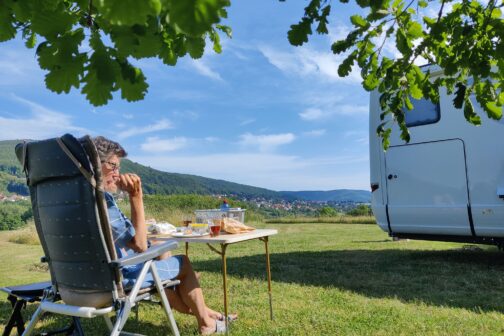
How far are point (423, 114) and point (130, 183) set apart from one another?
440cm

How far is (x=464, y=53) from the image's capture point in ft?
6.46

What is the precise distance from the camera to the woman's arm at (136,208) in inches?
105

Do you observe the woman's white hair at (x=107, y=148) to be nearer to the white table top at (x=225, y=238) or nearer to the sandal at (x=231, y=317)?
the white table top at (x=225, y=238)

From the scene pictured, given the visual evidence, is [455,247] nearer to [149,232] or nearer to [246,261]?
[246,261]

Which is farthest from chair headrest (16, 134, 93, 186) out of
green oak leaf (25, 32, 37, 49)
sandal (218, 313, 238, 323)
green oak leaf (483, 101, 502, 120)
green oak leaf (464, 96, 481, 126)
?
green oak leaf (483, 101, 502, 120)

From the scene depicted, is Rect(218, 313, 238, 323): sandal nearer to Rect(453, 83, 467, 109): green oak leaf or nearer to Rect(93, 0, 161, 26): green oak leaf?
Rect(453, 83, 467, 109): green oak leaf

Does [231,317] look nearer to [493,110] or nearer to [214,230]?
[214,230]

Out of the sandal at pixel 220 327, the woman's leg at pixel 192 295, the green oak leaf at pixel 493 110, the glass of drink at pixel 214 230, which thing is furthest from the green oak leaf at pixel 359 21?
the sandal at pixel 220 327

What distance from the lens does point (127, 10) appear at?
0.61 m

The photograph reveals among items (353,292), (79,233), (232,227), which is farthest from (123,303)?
(353,292)

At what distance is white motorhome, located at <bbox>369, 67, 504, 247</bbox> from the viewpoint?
519 centimetres

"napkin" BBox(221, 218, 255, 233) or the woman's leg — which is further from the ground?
"napkin" BBox(221, 218, 255, 233)

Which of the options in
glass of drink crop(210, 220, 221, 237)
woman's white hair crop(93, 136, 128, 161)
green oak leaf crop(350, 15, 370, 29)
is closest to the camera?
green oak leaf crop(350, 15, 370, 29)

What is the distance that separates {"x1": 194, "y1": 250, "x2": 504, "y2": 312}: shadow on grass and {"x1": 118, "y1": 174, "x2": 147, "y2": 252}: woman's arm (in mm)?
2480
